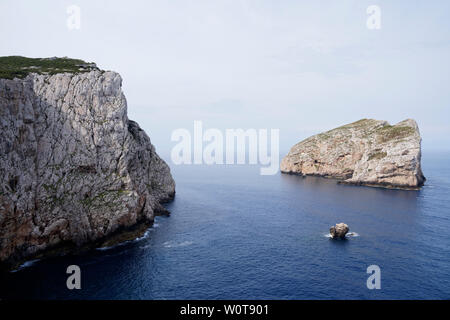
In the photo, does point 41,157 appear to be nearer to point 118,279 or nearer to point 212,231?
point 118,279

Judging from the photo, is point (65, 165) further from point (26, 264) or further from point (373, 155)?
point (373, 155)

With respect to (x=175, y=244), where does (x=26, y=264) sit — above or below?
above

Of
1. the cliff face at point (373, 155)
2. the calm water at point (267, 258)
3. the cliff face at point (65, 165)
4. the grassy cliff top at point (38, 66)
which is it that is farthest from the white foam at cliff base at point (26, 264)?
the cliff face at point (373, 155)

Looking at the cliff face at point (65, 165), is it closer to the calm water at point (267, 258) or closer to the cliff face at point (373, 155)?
the calm water at point (267, 258)

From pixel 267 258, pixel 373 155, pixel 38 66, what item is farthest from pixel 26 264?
pixel 373 155

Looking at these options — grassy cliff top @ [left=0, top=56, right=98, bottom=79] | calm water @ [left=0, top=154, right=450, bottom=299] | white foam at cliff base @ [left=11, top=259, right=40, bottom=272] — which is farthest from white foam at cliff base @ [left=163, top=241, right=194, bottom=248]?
grassy cliff top @ [left=0, top=56, right=98, bottom=79]

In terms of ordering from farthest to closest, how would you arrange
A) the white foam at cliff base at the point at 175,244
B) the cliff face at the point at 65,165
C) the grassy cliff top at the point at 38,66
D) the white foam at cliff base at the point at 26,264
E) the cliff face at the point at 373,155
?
the cliff face at the point at 373,155 → the white foam at cliff base at the point at 175,244 → the grassy cliff top at the point at 38,66 → the cliff face at the point at 65,165 → the white foam at cliff base at the point at 26,264

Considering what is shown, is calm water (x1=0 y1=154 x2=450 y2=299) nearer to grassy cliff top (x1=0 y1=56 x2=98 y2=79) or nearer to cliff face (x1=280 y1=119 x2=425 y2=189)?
cliff face (x1=280 y1=119 x2=425 y2=189)
